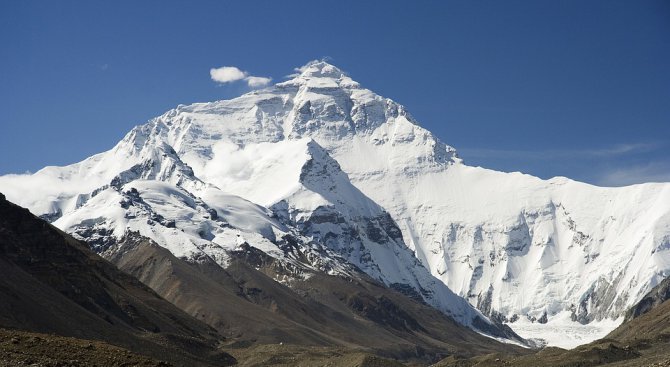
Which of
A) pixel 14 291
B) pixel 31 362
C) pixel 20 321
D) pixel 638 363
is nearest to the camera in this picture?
pixel 31 362

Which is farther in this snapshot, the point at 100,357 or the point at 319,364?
the point at 319,364

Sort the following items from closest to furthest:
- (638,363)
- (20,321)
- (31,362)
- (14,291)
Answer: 1. (31,362)
2. (638,363)
3. (20,321)
4. (14,291)

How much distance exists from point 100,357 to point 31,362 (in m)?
5.79

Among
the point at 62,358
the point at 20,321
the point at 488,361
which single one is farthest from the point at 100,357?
the point at 488,361

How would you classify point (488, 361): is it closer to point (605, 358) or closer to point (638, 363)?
point (605, 358)

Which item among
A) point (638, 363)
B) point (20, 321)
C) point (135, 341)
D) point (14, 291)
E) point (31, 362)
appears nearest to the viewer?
point (31, 362)

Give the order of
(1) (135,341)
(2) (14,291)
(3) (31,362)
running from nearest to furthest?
(3) (31,362) < (2) (14,291) < (1) (135,341)

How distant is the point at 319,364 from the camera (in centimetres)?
19062

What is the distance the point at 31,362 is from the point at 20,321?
8126 cm

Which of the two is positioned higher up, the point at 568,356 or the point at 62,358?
the point at 568,356

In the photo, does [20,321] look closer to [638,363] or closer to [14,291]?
[14,291]

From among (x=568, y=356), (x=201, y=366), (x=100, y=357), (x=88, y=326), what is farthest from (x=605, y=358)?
(x=100, y=357)

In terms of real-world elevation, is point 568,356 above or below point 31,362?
above

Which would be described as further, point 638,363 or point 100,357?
point 638,363
